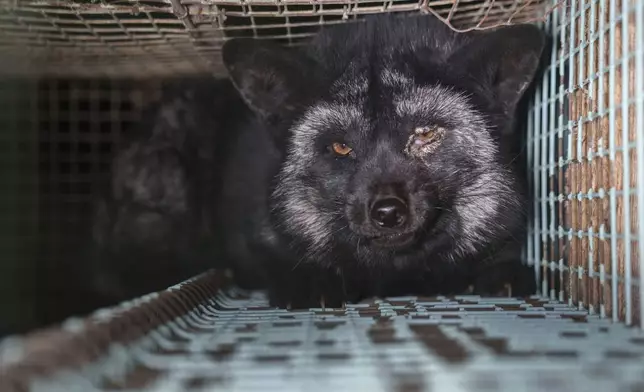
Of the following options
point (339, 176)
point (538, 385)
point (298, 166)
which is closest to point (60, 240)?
point (298, 166)

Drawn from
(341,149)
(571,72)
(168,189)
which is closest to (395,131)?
(341,149)

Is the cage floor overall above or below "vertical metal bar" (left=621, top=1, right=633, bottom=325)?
below

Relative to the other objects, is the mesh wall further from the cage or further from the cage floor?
the cage floor

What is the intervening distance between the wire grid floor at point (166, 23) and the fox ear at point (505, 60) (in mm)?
104

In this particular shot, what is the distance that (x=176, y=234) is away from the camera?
313 cm

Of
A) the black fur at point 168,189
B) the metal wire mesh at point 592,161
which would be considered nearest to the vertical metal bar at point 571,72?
the metal wire mesh at point 592,161

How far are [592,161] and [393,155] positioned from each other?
2.02 feet

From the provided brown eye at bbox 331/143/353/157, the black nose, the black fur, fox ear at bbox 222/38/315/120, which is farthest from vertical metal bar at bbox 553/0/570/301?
the black fur

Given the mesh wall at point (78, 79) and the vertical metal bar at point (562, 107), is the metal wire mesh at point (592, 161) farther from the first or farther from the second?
the mesh wall at point (78, 79)

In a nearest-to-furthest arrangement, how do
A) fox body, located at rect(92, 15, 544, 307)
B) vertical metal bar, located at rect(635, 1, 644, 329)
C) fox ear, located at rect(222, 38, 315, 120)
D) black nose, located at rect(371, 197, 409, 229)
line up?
vertical metal bar, located at rect(635, 1, 644, 329)
black nose, located at rect(371, 197, 409, 229)
fox body, located at rect(92, 15, 544, 307)
fox ear, located at rect(222, 38, 315, 120)

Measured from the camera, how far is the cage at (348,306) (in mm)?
1088

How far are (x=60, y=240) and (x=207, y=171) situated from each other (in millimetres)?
856

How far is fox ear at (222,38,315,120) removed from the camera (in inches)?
88.5

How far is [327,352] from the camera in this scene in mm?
1260
